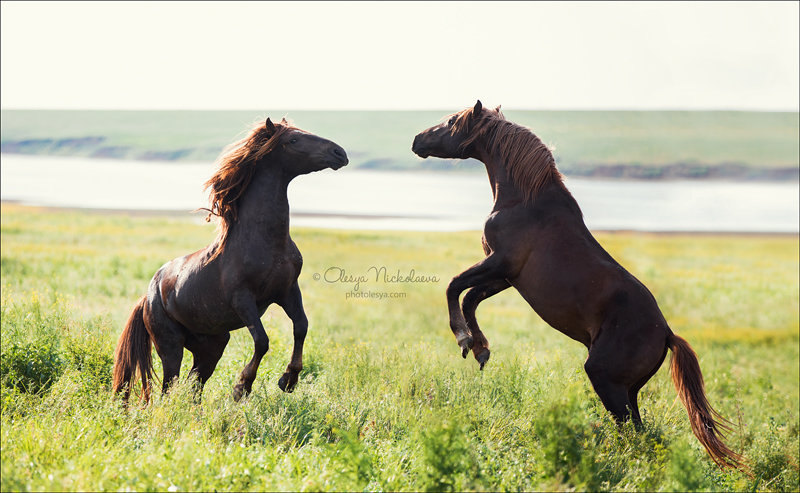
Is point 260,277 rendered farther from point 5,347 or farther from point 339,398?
point 5,347

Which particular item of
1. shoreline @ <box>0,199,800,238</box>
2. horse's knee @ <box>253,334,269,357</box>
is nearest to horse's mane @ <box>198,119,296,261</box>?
horse's knee @ <box>253,334,269,357</box>

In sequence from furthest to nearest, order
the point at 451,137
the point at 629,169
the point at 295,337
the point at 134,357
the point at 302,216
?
the point at 629,169 < the point at 302,216 < the point at 134,357 < the point at 451,137 < the point at 295,337

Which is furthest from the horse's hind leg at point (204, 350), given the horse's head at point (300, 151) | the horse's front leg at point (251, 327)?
the horse's head at point (300, 151)

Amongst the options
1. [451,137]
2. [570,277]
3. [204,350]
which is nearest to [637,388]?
[570,277]

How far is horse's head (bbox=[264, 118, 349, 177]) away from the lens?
6.52 m

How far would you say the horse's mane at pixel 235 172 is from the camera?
668 cm

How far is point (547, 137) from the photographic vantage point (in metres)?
101

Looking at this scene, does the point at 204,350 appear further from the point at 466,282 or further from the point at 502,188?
the point at 502,188

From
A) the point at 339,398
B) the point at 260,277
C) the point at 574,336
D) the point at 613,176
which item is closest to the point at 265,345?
the point at 260,277

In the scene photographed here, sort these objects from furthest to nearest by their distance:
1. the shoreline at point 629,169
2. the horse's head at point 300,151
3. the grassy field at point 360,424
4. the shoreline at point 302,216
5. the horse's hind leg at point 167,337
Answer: the shoreline at point 629,169 → the shoreline at point 302,216 → the horse's hind leg at point 167,337 → the horse's head at point 300,151 → the grassy field at point 360,424

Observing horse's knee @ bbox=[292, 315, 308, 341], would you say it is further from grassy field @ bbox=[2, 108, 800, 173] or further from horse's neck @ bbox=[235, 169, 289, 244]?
grassy field @ bbox=[2, 108, 800, 173]

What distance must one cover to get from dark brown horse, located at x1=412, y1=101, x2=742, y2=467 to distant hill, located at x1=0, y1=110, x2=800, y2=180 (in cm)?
7438

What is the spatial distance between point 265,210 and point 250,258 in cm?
47

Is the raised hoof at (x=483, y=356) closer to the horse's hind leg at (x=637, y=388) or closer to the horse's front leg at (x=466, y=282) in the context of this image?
the horse's front leg at (x=466, y=282)
